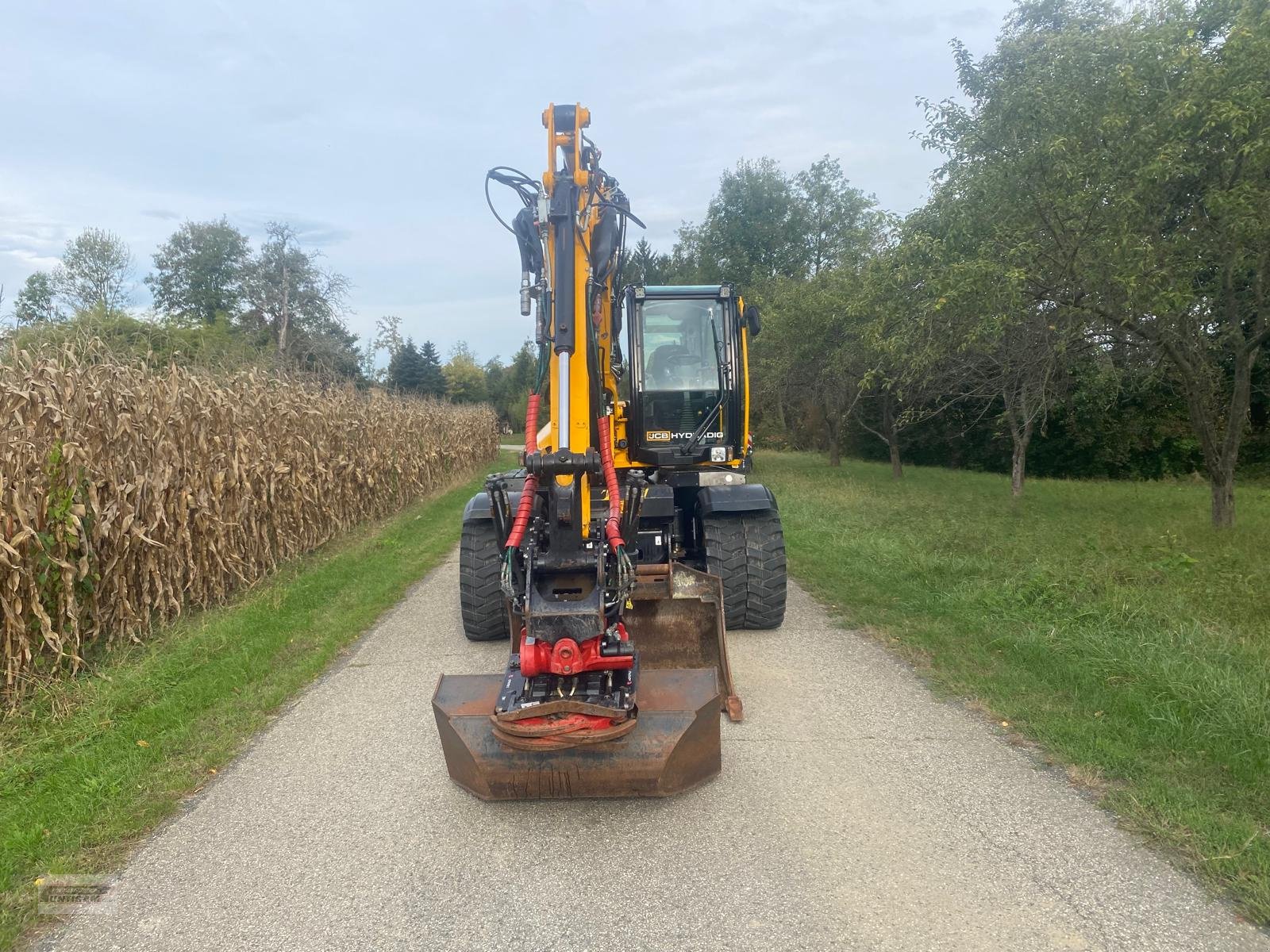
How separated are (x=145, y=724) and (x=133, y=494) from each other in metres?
2.28

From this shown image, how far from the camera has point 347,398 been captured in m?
13.3

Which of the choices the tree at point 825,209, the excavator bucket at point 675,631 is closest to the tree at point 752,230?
the tree at point 825,209

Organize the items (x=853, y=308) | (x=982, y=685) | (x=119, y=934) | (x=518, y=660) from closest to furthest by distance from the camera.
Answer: (x=119, y=934) < (x=518, y=660) < (x=982, y=685) < (x=853, y=308)

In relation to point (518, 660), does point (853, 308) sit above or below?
above

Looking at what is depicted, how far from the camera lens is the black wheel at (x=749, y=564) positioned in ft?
21.7

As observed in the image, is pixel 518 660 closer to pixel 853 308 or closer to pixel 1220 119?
pixel 1220 119

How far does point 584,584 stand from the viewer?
13.8 ft

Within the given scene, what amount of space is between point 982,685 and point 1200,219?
5.84m

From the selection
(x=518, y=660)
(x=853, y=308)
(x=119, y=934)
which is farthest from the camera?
(x=853, y=308)

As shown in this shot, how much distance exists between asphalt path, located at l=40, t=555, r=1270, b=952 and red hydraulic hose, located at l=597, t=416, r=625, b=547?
4.02 feet

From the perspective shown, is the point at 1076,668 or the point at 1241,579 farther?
the point at 1241,579

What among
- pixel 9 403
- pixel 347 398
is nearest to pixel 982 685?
pixel 9 403

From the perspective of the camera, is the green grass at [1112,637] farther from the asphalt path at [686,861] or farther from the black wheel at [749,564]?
the black wheel at [749,564]

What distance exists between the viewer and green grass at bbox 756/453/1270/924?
3707 mm
